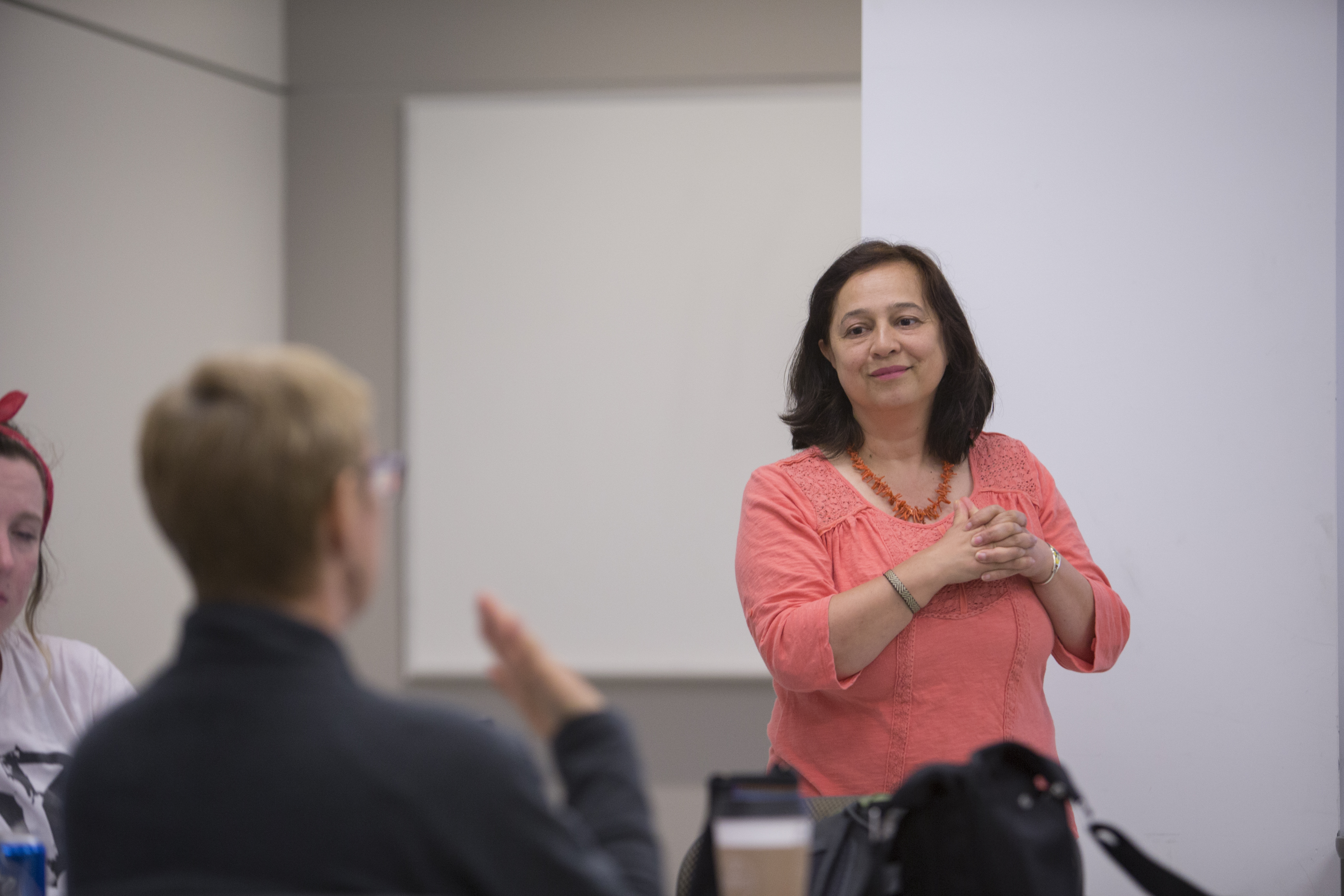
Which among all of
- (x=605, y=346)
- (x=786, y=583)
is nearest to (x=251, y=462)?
(x=786, y=583)

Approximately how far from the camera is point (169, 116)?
11.8 feet

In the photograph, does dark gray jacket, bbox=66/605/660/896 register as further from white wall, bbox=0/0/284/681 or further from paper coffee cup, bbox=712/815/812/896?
white wall, bbox=0/0/284/681

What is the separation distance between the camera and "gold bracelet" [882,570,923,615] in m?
1.67

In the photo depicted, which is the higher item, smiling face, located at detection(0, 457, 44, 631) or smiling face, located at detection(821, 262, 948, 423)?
smiling face, located at detection(821, 262, 948, 423)

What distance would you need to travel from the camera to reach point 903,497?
6.31 ft

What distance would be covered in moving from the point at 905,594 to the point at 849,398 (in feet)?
1.52

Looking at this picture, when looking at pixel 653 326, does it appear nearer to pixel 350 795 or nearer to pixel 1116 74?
pixel 1116 74

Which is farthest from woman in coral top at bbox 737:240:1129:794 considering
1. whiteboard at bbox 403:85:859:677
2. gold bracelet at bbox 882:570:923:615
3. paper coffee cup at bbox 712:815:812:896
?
whiteboard at bbox 403:85:859:677

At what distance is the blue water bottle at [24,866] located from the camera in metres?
1.23

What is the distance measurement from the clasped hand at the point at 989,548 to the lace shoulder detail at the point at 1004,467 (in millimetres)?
204

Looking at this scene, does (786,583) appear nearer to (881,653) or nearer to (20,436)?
(881,653)

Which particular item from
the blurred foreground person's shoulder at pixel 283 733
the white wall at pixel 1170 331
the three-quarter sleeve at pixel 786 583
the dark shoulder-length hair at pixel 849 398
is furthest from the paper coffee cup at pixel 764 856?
the white wall at pixel 1170 331

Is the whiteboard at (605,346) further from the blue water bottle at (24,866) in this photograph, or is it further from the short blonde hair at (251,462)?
the short blonde hair at (251,462)

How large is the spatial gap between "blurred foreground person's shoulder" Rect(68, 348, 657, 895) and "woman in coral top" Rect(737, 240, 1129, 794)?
34.4 inches
